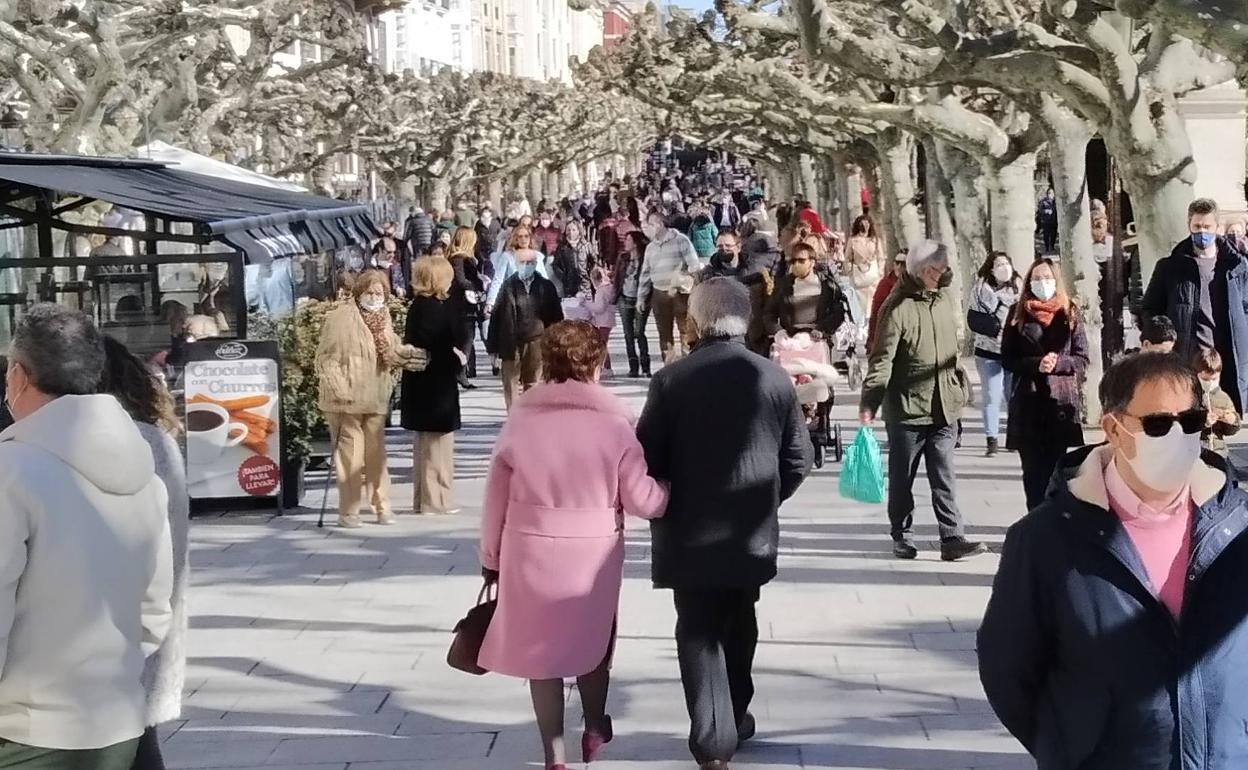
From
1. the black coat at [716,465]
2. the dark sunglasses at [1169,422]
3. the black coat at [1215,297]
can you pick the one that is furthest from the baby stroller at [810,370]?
the dark sunglasses at [1169,422]

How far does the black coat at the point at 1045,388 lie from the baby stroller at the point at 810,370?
3.01m

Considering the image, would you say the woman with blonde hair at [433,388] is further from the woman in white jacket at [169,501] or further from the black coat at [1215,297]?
the woman in white jacket at [169,501]

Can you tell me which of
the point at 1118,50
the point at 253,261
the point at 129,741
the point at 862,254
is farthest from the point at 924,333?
the point at 862,254

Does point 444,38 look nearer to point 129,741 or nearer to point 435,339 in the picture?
point 435,339

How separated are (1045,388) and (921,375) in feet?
1.86

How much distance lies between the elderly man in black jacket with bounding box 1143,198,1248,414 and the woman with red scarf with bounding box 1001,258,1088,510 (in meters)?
0.76

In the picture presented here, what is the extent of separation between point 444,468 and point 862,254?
822cm

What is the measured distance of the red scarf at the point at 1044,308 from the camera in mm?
9922

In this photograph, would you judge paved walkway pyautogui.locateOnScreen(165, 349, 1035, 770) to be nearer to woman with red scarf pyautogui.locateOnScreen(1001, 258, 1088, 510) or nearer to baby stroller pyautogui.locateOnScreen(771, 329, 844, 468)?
woman with red scarf pyautogui.locateOnScreen(1001, 258, 1088, 510)

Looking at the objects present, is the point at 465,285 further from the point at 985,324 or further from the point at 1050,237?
the point at 1050,237

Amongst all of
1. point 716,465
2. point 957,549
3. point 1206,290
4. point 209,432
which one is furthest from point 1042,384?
point 209,432

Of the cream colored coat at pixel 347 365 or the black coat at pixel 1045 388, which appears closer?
the black coat at pixel 1045 388

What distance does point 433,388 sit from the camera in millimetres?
12172

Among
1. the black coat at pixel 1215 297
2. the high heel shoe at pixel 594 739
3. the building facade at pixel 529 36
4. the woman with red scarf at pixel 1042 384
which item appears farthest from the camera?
the building facade at pixel 529 36
